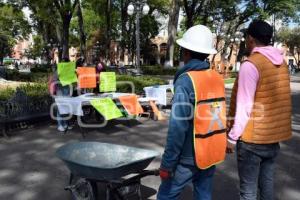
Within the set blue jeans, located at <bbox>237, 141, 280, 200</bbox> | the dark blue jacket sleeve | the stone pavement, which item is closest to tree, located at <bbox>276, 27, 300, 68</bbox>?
the stone pavement

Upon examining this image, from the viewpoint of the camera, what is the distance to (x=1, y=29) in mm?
59688

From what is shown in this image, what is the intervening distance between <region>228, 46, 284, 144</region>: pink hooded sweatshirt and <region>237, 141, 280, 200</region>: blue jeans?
0.46 feet

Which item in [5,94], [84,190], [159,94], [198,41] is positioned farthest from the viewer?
[159,94]

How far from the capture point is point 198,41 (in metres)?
3.33

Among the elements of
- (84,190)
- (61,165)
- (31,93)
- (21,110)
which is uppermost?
(31,93)

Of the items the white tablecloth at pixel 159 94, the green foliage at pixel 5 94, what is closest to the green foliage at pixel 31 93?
the green foliage at pixel 5 94

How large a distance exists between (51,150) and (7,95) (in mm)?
2955

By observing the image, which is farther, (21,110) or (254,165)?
(21,110)

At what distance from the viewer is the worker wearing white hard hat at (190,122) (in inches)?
126

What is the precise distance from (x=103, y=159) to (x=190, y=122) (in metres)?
1.63

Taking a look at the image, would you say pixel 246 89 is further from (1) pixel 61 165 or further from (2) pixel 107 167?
(1) pixel 61 165

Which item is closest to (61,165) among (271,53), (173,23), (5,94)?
(5,94)

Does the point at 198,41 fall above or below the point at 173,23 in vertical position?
below

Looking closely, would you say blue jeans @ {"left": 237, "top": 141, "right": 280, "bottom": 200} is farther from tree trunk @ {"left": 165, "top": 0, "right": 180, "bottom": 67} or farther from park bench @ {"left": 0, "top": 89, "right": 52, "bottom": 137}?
tree trunk @ {"left": 165, "top": 0, "right": 180, "bottom": 67}
